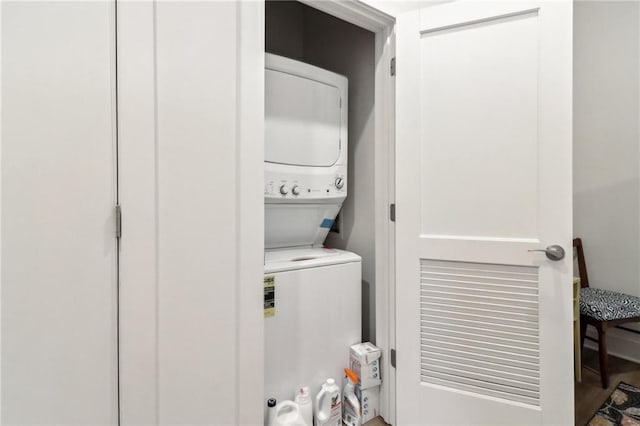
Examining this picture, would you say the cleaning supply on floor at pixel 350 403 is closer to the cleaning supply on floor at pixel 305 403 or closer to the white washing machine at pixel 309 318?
the white washing machine at pixel 309 318

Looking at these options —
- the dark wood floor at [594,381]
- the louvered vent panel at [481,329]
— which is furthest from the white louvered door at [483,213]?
the dark wood floor at [594,381]

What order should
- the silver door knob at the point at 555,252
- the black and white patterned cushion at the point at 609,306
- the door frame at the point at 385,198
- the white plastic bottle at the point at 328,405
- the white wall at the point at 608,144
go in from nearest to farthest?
the silver door knob at the point at 555,252 < the white plastic bottle at the point at 328,405 < the door frame at the point at 385,198 < the black and white patterned cushion at the point at 609,306 < the white wall at the point at 608,144

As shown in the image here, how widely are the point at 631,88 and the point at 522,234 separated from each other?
180cm

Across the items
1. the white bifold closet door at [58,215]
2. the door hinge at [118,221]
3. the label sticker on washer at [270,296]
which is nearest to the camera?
the white bifold closet door at [58,215]

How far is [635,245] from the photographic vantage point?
2238 mm

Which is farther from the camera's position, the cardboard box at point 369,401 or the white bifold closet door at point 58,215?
the cardboard box at point 369,401

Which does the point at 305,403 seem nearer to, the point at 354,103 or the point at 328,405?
the point at 328,405

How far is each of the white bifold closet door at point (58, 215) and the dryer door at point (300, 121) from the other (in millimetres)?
807

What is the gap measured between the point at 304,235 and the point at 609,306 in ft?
6.31

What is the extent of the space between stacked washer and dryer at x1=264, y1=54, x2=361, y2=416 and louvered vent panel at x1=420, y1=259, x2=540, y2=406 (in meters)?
0.40

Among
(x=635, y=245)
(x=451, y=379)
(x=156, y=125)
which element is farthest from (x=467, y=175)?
(x=635, y=245)

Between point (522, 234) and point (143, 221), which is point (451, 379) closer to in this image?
point (522, 234)

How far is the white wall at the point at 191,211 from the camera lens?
3.08 ft

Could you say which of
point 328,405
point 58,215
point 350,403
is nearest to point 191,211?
point 58,215
